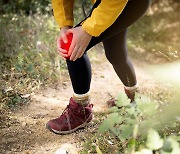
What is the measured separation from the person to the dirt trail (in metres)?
0.11

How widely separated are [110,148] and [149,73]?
6.00 ft

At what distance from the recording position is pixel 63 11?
2301 millimetres

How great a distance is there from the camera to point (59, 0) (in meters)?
2.29

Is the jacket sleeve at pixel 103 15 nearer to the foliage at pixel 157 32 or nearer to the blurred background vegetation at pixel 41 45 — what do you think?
the blurred background vegetation at pixel 41 45

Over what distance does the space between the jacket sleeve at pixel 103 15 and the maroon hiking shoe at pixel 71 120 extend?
0.65 meters

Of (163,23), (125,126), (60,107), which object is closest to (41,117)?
(60,107)

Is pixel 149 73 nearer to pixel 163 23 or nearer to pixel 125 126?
pixel 163 23

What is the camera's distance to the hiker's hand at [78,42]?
1971mm

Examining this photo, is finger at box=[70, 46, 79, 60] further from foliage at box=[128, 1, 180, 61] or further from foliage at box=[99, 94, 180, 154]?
foliage at box=[128, 1, 180, 61]

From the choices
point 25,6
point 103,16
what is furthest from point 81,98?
point 25,6

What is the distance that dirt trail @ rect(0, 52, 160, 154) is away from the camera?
7.52 ft

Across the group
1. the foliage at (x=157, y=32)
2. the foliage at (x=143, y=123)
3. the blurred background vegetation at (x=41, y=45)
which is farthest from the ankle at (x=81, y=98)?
the foliage at (x=157, y=32)

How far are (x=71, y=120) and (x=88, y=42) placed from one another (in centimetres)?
63

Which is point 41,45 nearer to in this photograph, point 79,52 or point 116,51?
point 116,51
